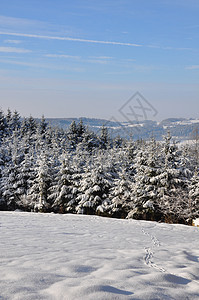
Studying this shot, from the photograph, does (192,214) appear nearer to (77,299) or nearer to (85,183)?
(85,183)

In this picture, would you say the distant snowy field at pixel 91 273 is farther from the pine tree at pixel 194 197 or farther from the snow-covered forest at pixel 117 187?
the pine tree at pixel 194 197

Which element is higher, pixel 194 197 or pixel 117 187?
pixel 117 187

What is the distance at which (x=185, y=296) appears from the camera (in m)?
3.82

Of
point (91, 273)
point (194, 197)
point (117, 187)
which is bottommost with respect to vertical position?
point (194, 197)

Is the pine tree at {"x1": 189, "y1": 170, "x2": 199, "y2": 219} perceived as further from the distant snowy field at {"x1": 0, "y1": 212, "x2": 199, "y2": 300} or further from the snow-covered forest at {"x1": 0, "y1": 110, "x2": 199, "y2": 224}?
the distant snowy field at {"x1": 0, "y1": 212, "x2": 199, "y2": 300}

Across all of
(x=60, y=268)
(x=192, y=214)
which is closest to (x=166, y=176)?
(x=192, y=214)

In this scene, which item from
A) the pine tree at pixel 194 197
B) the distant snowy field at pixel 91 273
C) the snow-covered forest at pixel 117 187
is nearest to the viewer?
the distant snowy field at pixel 91 273

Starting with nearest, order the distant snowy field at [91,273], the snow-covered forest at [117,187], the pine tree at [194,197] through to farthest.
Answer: the distant snowy field at [91,273] < the pine tree at [194,197] < the snow-covered forest at [117,187]

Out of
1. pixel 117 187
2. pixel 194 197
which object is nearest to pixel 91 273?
pixel 117 187

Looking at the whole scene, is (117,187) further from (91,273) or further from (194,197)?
(91,273)

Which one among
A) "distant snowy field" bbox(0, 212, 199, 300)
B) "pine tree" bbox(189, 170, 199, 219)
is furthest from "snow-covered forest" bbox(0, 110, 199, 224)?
"distant snowy field" bbox(0, 212, 199, 300)

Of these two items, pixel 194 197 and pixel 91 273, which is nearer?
pixel 91 273

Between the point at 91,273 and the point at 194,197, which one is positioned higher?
the point at 91,273

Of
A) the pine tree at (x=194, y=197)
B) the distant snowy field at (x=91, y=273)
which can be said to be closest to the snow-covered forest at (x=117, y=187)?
the pine tree at (x=194, y=197)
